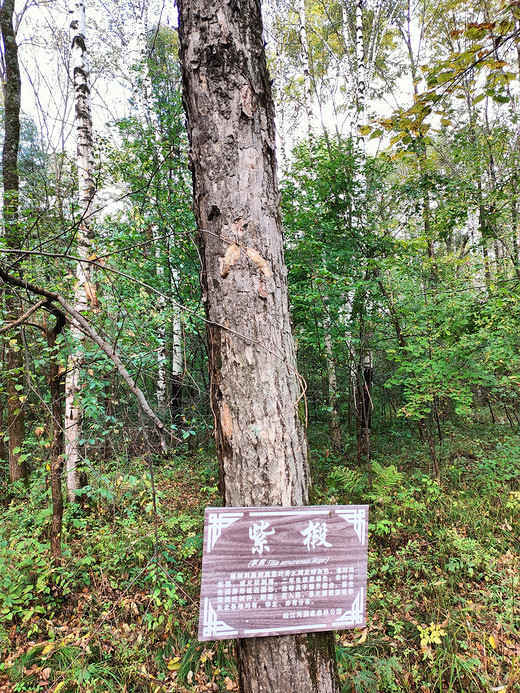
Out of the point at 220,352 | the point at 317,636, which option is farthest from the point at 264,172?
the point at 317,636

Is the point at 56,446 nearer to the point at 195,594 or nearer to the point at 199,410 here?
the point at 199,410

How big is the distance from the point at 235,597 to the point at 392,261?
184 inches

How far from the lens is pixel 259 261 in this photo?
1328 mm

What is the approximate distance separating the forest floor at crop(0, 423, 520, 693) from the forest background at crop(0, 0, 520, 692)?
0.02 m

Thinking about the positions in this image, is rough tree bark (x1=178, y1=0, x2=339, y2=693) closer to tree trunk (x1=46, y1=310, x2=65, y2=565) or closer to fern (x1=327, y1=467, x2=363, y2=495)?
tree trunk (x1=46, y1=310, x2=65, y2=565)

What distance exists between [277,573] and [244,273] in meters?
1.11

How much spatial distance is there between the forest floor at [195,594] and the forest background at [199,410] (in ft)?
0.07

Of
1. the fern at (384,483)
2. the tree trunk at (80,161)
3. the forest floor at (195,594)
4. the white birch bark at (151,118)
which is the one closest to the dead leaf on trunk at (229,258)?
the forest floor at (195,594)

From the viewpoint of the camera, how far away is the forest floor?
2439 mm

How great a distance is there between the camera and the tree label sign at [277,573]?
121cm

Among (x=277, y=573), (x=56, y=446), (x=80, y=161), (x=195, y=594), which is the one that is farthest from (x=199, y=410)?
(x=80, y=161)

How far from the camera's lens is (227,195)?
1.33 metres

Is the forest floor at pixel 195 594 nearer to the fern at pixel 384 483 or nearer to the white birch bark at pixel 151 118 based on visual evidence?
the fern at pixel 384 483

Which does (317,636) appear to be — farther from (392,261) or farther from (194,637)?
(392,261)
